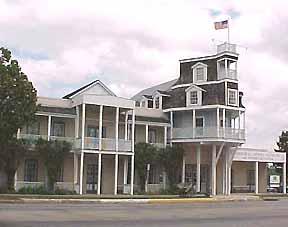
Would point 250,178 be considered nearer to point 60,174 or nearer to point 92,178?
point 92,178

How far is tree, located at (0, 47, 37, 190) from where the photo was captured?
34938 mm

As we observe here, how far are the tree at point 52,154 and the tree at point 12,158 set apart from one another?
1.39 m

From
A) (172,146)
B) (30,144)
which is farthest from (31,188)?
(172,146)

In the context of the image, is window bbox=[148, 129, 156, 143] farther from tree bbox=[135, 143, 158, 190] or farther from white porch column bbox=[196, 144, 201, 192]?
white porch column bbox=[196, 144, 201, 192]

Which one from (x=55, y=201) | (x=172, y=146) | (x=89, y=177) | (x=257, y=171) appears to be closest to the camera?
(x=55, y=201)

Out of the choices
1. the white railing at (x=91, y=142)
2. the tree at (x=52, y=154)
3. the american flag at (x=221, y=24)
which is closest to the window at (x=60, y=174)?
the tree at (x=52, y=154)

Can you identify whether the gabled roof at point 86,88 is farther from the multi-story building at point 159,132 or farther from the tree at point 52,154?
the tree at point 52,154

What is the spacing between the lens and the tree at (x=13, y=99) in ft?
115

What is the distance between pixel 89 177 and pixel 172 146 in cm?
793

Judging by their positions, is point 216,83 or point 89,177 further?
point 216,83

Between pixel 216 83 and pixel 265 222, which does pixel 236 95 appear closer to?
pixel 216 83

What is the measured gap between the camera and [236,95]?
163ft

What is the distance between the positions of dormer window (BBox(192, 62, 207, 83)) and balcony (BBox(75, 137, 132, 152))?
10361 millimetres

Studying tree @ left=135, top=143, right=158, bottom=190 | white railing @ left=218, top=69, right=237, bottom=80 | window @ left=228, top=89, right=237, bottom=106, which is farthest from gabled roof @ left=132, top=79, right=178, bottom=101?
tree @ left=135, top=143, right=158, bottom=190
